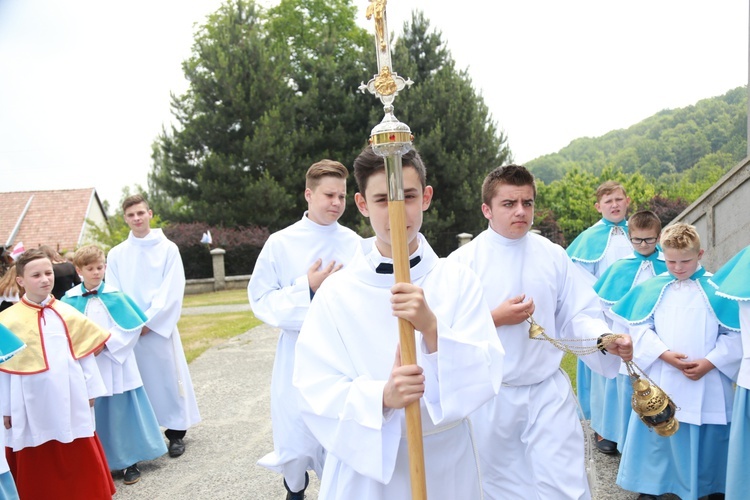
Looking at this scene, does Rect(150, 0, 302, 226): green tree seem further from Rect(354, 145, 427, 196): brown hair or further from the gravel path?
Rect(354, 145, 427, 196): brown hair

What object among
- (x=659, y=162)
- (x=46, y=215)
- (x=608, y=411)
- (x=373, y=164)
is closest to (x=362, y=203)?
(x=373, y=164)

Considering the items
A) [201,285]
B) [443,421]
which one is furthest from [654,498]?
[201,285]

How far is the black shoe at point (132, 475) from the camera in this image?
5.44 metres

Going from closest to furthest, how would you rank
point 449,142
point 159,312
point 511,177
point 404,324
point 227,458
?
point 404,324, point 511,177, point 227,458, point 159,312, point 449,142

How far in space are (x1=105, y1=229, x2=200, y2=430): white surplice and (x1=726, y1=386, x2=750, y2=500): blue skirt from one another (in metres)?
4.53

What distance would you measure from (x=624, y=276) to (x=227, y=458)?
382 cm

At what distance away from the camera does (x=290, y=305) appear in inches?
170

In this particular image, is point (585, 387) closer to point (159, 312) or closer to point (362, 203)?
point (159, 312)

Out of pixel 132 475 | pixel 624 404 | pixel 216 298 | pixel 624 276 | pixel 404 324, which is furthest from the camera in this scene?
pixel 216 298

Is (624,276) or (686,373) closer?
(686,373)

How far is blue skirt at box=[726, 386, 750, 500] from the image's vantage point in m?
3.88

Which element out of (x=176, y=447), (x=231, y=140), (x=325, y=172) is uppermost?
(x=231, y=140)

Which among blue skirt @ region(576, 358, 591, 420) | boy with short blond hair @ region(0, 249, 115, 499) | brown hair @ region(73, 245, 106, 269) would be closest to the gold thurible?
blue skirt @ region(576, 358, 591, 420)

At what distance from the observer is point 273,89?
97.0 feet
